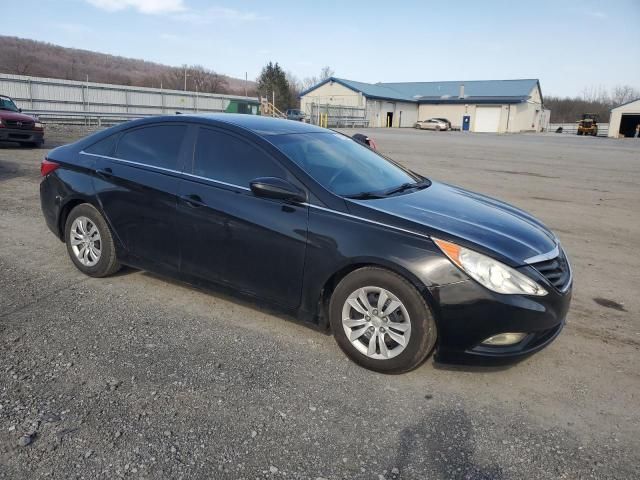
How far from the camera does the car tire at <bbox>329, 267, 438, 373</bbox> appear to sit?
314 centimetres

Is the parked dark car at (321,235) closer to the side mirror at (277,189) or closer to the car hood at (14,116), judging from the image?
the side mirror at (277,189)

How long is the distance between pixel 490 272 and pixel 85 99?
28900mm

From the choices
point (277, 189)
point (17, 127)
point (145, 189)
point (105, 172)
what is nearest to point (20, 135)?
point (17, 127)

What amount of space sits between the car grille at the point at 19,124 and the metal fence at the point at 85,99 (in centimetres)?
1159

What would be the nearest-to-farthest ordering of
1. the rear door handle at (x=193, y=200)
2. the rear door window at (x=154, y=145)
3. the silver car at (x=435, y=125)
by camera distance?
1. the rear door handle at (x=193, y=200)
2. the rear door window at (x=154, y=145)
3. the silver car at (x=435, y=125)

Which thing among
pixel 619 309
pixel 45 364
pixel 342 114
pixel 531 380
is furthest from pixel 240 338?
pixel 342 114

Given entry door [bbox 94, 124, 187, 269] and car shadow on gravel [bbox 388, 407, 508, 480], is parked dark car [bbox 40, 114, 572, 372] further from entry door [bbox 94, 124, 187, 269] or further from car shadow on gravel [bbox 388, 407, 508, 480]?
car shadow on gravel [bbox 388, 407, 508, 480]

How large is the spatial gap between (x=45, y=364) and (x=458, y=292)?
106 inches

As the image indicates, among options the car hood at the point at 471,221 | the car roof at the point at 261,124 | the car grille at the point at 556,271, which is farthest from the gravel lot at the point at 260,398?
the car roof at the point at 261,124

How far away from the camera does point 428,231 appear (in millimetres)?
3189

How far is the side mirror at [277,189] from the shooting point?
3523mm

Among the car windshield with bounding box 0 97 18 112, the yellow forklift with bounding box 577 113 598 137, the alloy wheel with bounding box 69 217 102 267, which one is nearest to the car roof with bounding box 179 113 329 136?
the alloy wheel with bounding box 69 217 102 267

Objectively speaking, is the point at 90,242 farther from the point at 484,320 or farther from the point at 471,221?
the point at 484,320

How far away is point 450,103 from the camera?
63.8m
